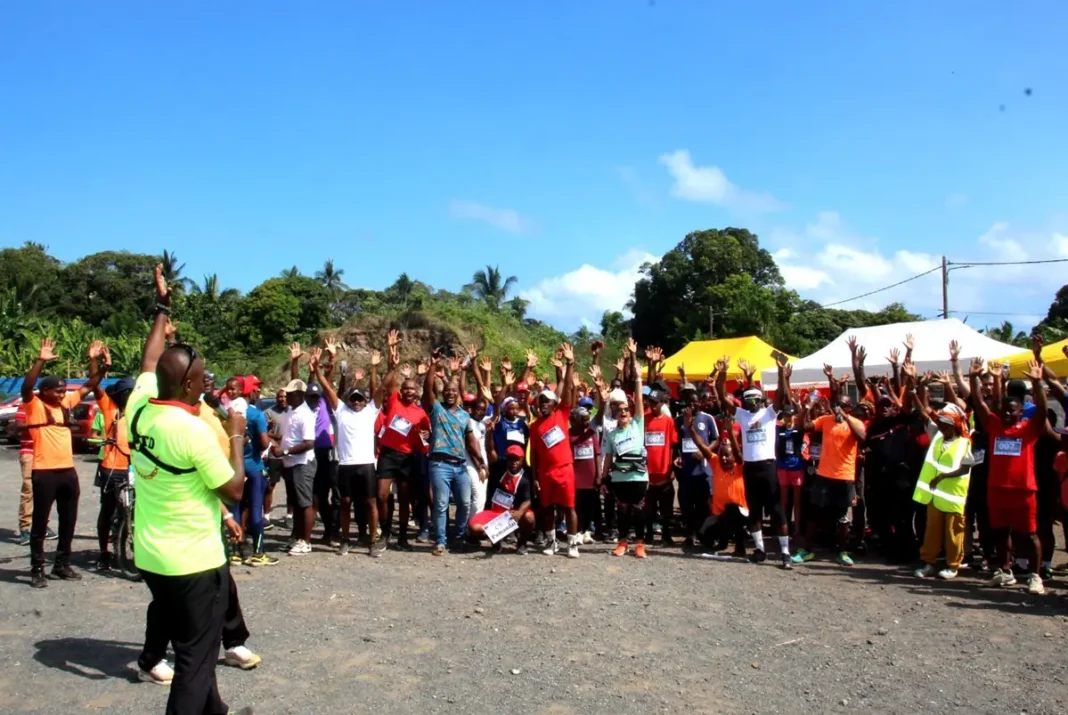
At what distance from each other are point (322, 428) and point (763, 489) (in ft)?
16.6

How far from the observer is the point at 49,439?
789 centimetres

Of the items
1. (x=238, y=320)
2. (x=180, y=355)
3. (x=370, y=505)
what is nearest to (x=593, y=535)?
(x=370, y=505)

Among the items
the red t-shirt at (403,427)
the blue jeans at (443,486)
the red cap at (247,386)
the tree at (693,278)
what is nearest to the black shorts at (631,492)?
the blue jeans at (443,486)

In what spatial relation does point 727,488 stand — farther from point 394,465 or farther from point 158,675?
point 158,675

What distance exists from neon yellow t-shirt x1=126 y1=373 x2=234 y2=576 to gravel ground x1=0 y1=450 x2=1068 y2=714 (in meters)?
1.53

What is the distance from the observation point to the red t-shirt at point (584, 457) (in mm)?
10078

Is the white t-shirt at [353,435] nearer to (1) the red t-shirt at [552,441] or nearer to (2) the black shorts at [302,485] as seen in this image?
(2) the black shorts at [302,485]

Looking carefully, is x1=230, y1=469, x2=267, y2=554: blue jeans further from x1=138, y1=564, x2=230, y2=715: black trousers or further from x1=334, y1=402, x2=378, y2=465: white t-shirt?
x1=138, y1=564, x2=230, y2=715: black trousers

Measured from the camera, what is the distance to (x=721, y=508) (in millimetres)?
9727

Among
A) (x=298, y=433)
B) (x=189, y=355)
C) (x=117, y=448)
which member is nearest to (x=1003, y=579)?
(x=298, y=433)

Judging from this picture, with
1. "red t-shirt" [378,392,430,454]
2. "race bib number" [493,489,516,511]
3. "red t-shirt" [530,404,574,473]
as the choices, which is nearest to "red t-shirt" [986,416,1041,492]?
"red t-shirt" [530,404,574,473]

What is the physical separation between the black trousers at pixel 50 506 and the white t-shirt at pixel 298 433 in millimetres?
2179

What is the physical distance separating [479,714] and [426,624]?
6.29ft

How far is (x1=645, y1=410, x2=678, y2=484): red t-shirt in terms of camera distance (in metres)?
10.1
